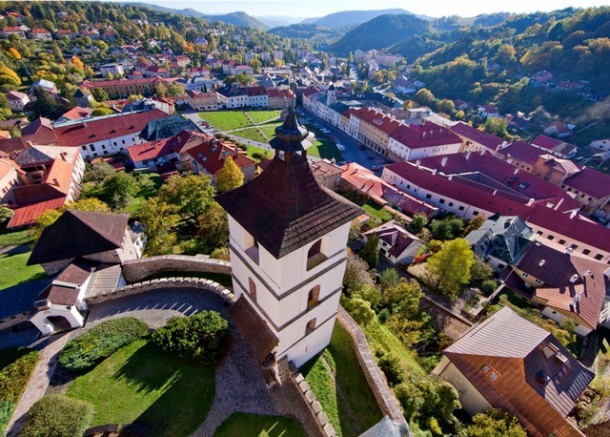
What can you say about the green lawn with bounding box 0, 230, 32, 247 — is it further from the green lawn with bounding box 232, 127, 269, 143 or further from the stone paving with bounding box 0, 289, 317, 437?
the green lawn with bounding box 232, 127, 269, 143

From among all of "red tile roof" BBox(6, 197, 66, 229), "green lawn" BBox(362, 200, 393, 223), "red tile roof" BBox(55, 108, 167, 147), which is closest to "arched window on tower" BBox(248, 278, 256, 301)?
Result: "green lawn" BBox(362, 200, 393, 223)

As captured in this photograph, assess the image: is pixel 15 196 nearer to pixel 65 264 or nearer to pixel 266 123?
pixel 65 264

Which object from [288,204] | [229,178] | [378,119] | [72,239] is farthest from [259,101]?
[288,204]

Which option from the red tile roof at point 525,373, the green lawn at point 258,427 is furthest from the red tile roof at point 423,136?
the green lawn at point 258,427

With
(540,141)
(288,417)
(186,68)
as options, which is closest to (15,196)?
(288,417)

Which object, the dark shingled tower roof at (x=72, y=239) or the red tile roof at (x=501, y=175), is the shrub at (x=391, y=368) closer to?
the dark shingled tower roof at (x=72, y=239)

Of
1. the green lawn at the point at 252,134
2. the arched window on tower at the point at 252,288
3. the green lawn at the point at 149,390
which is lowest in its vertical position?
the green lawn at the point at 252,134
